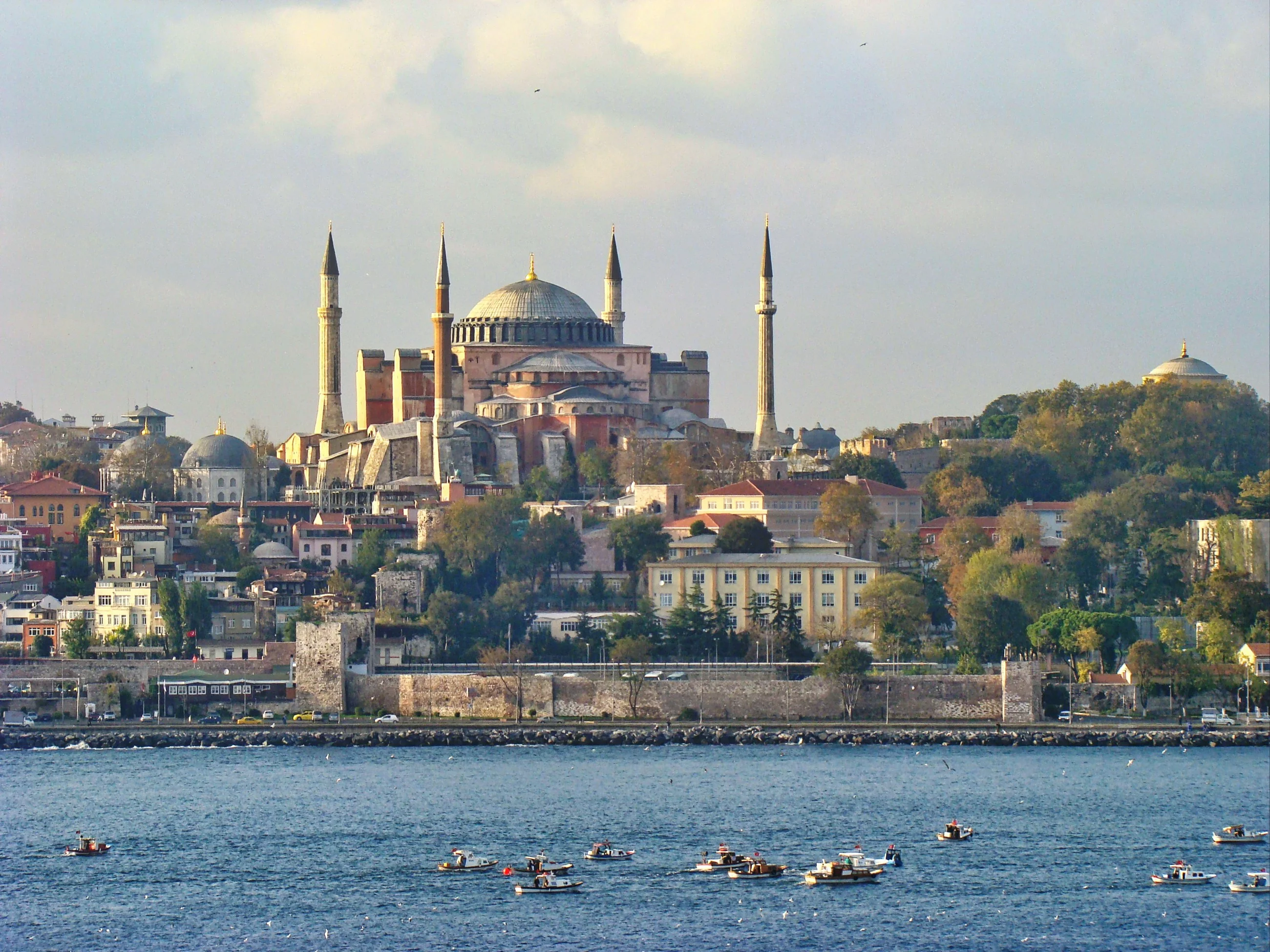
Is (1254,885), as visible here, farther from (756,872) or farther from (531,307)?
(531,307)

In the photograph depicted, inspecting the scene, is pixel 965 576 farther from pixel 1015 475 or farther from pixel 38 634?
pixel 38 634

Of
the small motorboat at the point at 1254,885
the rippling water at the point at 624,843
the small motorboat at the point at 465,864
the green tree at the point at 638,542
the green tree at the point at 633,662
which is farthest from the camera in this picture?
the green tree at the point at 638,542

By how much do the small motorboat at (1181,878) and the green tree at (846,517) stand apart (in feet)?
67.3

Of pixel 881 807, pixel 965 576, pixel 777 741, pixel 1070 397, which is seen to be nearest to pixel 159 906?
pixel 881 807

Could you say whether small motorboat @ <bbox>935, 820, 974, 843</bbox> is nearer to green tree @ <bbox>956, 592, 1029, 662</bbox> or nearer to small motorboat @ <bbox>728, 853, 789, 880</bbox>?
small motorboat @ <bbox>728, 853, 789, 880</bbox>

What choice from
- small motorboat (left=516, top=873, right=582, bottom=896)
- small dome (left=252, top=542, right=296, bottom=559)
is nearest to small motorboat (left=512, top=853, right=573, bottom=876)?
small motorboat (left=516, top=873, right=582, bottom=896)

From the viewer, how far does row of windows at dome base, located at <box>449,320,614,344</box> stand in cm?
6469

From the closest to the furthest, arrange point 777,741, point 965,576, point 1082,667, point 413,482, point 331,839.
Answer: point 331,839, point 777,741, point 1082,667, point 965,576, point 413,482

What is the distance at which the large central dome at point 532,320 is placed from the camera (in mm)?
64750

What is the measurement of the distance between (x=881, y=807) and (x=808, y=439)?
3483 centimetres

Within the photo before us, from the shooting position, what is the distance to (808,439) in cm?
7069

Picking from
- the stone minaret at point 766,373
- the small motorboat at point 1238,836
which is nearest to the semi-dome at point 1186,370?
the stone minaret at point 766,373

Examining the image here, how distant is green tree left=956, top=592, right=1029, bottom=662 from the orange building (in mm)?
17802

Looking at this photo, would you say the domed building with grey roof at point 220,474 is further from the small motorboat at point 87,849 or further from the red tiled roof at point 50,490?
the small motorboat at point 87,849
